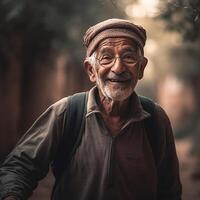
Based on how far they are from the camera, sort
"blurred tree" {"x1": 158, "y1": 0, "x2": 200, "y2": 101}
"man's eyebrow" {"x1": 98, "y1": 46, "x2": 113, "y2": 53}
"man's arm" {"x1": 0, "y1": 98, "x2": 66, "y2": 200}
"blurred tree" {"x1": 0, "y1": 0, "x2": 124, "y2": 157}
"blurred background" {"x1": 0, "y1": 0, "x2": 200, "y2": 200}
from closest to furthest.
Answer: "man's arm" {"x1": 0, "y1": 98, "x2": 66, "y2": 200} → "man's eyebrow" {"x1": 98, "y1": 46, "x2": 113, "y2": 53} → "blurred tree" {"x1": 158, "y1": 0, "x2": 200, "y2": 101} → "blurred background" {"x1": 0, "y1": 0, "x2": 200, "y2": 200} → "blurred tree" {"x1": 0, "y1": 0, "x2": 124, "y2": 157}

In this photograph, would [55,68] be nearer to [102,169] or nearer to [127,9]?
[127,9]

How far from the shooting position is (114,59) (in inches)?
123

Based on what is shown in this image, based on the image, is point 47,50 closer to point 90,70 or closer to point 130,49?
point 90,70

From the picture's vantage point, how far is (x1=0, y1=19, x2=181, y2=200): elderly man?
307cm

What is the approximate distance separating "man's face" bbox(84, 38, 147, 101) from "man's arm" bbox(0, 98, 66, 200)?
33 cm

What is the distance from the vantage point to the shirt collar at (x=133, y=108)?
3.16 meters

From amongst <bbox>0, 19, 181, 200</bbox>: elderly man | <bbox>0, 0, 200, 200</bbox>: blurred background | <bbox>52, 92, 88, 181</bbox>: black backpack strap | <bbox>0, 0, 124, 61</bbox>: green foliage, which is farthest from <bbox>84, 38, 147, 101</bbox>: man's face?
<bbox>0, 0, 124, 61</bbox>: green foliage

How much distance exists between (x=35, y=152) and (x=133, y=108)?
746 millimetres

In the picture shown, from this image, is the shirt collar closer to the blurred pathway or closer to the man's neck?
the man's neck

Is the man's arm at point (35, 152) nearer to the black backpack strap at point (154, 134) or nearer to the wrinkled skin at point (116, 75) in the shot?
the wrinkled skin at point (116, 75)

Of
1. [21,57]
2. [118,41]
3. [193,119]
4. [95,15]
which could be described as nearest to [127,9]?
[95,15]

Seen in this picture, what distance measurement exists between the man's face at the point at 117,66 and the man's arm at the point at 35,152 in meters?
0.33

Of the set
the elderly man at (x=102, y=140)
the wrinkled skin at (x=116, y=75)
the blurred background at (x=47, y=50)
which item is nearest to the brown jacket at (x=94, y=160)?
the elderly man at (x=102, y=140)

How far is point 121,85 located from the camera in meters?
3.13
